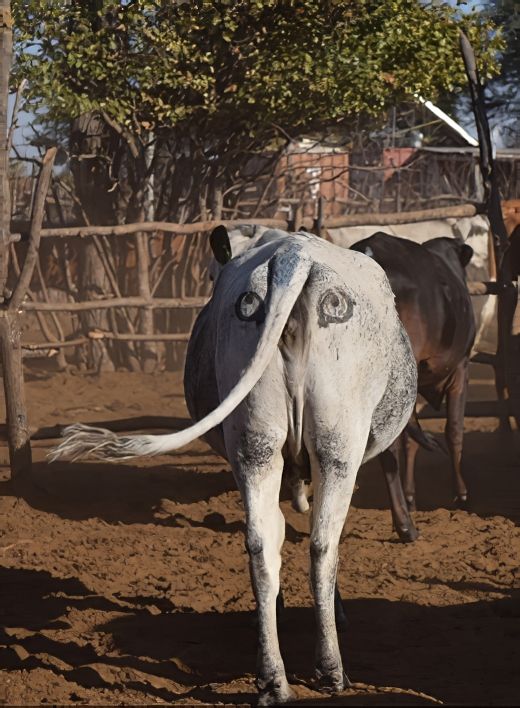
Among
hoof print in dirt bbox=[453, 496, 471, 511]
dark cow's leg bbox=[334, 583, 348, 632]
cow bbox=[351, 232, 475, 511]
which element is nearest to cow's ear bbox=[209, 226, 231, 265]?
dark cow's leg bbox=[334, 583, 348, 632]

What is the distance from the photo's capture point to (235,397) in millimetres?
3326

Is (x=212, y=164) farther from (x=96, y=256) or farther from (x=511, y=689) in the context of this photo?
(x=511, y=689)

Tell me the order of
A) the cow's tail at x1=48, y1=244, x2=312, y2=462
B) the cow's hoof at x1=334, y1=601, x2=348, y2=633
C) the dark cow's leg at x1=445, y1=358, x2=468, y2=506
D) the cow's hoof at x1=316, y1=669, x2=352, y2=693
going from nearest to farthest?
the cow's tail at x1=48, y1=244, x2=312, y2=462
the cow's hoof at x1=316, y1=669, x2=352, y2=693
the cow's hoof at x1=334, y1=601, x2=348, y2=633
the dark cow's leg at x1=445, y1=358, x2=468, y2=506

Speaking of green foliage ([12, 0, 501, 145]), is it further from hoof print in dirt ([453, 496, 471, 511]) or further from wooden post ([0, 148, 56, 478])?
hoof print in dirt ([453, 496, 471, 511])

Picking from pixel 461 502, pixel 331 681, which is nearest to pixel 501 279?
pixel 461 502

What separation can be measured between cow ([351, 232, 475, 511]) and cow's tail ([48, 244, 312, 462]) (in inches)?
98.6

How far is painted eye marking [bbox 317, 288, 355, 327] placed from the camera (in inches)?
139

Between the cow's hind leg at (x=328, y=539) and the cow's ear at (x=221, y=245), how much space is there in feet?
4.23

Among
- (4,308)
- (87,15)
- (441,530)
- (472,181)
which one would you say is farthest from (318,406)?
(472,181)

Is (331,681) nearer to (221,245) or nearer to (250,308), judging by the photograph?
(250,308)

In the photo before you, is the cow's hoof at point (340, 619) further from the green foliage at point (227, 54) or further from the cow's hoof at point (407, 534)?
the green foliage at point (227, 54)

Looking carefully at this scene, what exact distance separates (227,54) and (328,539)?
7.72m

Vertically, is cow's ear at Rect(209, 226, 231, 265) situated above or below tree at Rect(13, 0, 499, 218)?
below

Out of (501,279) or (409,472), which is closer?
(409,472)
